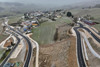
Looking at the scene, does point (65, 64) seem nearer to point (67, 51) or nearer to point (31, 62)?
point (67, 51)

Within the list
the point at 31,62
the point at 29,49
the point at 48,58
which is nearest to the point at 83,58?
the point at 48,58

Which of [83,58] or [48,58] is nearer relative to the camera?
[83,58]

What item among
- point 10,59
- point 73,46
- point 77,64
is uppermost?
point 73,46

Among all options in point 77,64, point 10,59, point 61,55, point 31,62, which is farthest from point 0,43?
point 77,64

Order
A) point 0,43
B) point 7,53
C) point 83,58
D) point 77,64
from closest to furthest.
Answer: point 77,64 → point 83,58 → point 7,53 → point 0,43

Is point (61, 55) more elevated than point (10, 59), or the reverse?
point (61, 55)

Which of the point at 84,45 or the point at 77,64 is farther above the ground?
the point at 84,45

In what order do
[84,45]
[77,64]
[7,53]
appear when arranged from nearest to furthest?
[77,64] → [84,45] → [7,53]

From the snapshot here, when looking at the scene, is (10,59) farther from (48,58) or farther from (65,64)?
(65,64)

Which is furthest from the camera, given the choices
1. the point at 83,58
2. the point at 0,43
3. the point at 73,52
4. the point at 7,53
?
the point at 0,43
